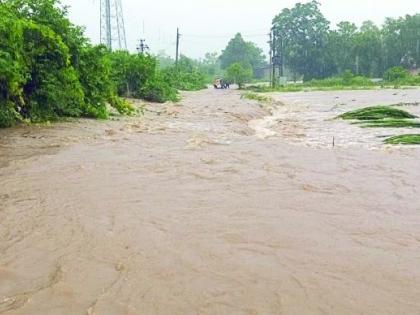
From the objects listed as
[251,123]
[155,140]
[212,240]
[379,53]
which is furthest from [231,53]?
[212,240]

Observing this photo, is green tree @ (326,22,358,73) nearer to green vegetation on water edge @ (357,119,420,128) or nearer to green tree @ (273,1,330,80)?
green tree @ (273,1,330,80)

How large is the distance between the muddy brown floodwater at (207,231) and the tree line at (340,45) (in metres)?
62.4

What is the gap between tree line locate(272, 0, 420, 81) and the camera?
65625 mm

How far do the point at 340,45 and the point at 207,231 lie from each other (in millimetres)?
68444

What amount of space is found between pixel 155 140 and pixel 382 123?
649 cm

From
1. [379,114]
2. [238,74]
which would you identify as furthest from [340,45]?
[379,114]

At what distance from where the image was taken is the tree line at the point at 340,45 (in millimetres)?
65625

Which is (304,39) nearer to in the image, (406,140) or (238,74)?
(238,74)

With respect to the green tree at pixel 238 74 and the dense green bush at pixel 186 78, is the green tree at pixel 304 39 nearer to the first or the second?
the green tree at pixel 238 74

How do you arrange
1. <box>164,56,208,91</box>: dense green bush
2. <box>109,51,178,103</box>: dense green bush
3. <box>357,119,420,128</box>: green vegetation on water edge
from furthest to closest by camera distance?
1. <box>164,56,208,91</box>: dense green bush
2. <box>109,51,178,103</box>: dense green bush
3. <box>357,119,420,128</box>: green vegetation on water edge

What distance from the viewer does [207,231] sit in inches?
168

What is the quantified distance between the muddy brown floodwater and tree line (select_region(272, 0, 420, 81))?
6244cm

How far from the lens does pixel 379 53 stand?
66.1 meters

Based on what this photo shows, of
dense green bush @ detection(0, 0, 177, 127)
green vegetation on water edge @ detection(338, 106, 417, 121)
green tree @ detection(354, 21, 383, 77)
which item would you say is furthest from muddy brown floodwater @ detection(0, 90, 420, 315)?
green tree @ detection(354, 21, 383, 77)
